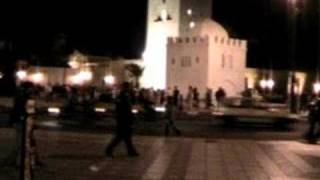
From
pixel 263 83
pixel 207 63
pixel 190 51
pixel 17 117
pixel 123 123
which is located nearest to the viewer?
pixel 17 117

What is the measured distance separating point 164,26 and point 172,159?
250 feet

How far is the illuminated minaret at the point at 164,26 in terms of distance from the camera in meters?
93.3

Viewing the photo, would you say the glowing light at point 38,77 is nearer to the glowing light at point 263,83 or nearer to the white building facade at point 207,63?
the white building facade at point 207,63

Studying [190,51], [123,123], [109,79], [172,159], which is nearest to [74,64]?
[109,79]

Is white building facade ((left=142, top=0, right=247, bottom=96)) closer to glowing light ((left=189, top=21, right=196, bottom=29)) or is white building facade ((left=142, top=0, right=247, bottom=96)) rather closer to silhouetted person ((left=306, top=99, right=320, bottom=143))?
glowing light ((left=189, top=21, right=196, bottom=29))

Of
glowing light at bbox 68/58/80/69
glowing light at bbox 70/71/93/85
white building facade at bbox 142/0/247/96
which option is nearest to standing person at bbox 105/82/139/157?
white building facade at bbox 142/0/247/96

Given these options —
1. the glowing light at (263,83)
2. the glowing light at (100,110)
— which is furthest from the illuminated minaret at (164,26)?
the glowing light at (100,110)

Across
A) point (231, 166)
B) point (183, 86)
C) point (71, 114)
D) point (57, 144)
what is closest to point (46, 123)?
point (71, 114)

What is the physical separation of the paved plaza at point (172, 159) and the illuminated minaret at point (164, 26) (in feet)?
216

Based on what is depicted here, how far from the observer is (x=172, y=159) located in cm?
1989

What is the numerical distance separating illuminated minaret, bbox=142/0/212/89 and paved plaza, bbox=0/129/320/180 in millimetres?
65733

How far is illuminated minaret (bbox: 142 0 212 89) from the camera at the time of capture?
93312 millimetres

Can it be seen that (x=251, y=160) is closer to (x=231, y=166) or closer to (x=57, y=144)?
(x=231, y=166)

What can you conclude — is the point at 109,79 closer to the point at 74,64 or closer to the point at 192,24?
the point at 74,64
